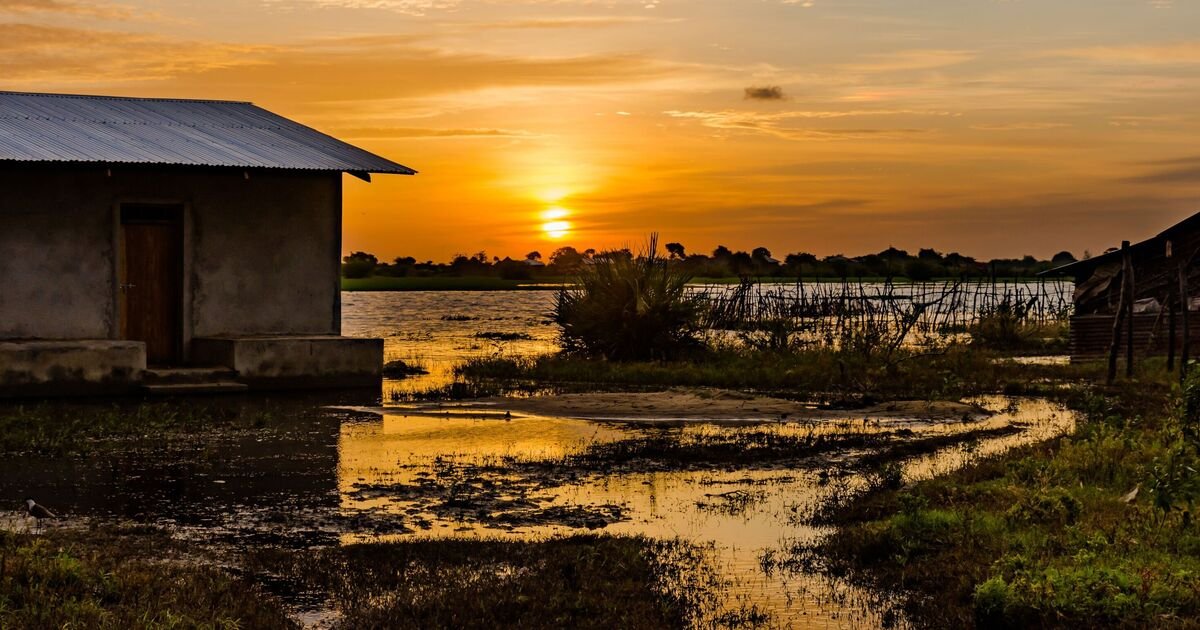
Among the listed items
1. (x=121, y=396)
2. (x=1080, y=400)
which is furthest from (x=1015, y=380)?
(x=121, y=396)

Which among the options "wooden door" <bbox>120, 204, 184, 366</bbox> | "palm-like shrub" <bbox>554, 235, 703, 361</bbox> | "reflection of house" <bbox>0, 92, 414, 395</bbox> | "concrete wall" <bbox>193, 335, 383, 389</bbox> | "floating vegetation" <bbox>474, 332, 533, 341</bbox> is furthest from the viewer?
"floating vegetation" <bbox>474, 332, 533, 341</bbox>

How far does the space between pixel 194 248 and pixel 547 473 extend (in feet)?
34.6

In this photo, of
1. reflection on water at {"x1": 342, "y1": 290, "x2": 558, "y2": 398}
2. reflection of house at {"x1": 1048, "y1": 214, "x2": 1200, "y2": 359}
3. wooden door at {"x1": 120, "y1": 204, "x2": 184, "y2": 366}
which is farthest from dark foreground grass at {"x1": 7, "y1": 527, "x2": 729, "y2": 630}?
reflection of house at {"x1": 1048, "y1": 214, "x2": 1200, "y2": 359}

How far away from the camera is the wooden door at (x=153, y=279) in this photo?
20.8 metres

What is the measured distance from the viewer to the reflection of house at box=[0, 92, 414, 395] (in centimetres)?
1955

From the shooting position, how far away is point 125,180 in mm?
20531

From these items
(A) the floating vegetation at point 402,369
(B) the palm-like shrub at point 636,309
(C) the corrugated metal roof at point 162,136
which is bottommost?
(A) the floating vegetation at point 402,369

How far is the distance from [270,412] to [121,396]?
317 centimetres

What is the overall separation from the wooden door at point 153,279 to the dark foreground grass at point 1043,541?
44.0 feet

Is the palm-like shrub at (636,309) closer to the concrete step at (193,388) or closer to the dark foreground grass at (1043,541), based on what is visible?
the concrete step at (193,388)

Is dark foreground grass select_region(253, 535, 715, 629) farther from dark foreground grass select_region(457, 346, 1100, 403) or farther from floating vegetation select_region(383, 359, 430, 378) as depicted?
floating vegetation select_region(383, 359, 430, 378)

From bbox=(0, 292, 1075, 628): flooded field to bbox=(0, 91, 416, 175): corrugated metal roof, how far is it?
3910 millimetres

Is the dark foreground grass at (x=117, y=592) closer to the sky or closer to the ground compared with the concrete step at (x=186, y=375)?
closer to the ground

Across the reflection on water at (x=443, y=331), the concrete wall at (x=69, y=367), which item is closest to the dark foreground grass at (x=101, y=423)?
the concrete wall at (x=69, y=367)
